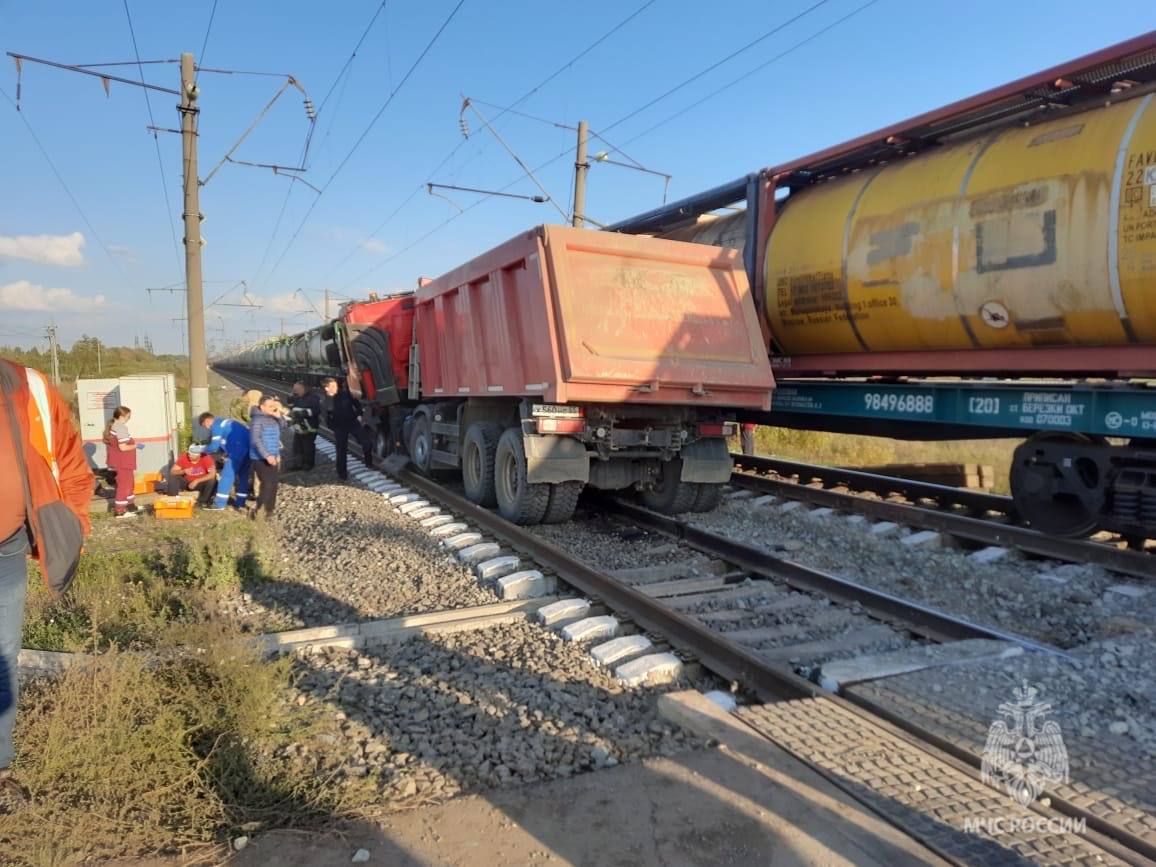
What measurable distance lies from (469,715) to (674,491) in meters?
5.02

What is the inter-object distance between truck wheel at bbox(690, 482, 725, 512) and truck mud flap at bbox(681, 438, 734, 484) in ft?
0.67

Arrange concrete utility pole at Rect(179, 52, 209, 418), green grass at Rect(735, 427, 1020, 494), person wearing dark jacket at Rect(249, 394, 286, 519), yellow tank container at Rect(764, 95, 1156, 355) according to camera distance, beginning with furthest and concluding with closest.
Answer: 1. green grass at Rect(735, 427, 1020, 494)
2. concrete utility pole at Rect(179, 52, 209, 418)
3. person wearing dark jacket at Rect(249, 394, 286, 519)
4. yellow tank container at Rect(764, 95, 1156, 355)

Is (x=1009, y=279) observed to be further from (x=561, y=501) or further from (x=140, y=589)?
(x=140, y=589)

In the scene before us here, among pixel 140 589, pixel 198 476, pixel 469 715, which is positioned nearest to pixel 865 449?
pixel 198 476

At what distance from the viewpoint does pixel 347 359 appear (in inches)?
591

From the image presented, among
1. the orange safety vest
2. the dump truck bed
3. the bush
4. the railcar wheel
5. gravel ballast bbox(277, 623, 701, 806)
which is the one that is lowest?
gravel ballast bbox(277, 623, 701, 806)

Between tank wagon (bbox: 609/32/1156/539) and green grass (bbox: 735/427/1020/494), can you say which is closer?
tank wagon (bbox: 609/32/1156/539)

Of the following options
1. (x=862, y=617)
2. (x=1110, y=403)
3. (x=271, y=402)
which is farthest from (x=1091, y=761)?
(x=271, y=402)

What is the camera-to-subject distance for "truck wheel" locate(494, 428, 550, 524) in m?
7.96

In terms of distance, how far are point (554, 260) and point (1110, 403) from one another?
184 inches

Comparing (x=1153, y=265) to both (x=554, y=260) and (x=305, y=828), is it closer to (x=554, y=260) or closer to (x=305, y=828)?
(x=554, y=260)

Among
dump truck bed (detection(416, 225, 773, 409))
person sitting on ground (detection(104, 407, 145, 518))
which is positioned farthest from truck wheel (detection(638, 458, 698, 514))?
person sitting on ground (detection(104, 407, 145, 518))

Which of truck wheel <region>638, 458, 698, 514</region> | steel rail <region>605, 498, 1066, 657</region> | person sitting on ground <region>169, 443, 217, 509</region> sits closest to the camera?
steel rail <region>605, 498, 1066, 657</region>

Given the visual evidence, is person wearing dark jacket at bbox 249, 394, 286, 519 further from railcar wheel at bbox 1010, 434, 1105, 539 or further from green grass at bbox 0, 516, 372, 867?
railcar wheel at bbox 1010, 434, 1105, 539
